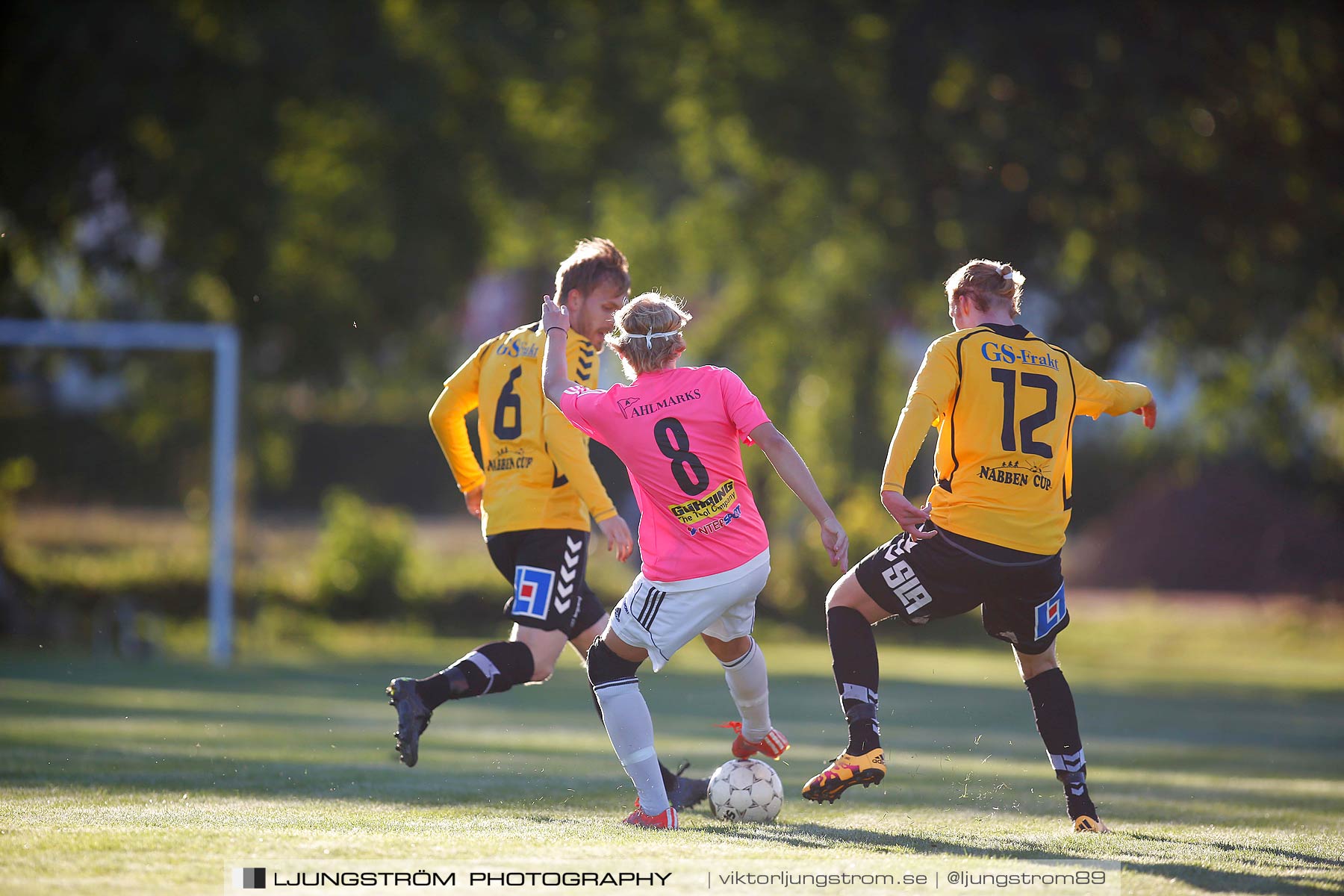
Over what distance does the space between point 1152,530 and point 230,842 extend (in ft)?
85.2

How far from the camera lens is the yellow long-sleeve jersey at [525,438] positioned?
5.99 meters

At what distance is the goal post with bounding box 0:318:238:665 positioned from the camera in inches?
615

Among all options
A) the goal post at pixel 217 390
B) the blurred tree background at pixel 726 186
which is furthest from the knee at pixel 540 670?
the blurred tree background at pixel 726 186

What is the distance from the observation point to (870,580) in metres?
5.65

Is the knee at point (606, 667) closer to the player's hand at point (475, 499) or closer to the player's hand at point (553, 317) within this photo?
the player's hand at point (553, 317)

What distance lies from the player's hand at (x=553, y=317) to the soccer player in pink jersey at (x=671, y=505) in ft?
1.47

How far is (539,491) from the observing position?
6.16 m

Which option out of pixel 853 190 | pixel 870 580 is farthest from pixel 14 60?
pixel 870 580

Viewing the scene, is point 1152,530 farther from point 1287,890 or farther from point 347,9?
point 1287,890

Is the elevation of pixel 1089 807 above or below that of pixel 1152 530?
below

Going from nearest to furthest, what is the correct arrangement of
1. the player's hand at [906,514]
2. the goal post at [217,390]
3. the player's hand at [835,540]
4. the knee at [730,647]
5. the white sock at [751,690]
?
the player's hand at [835,540]
the player's hand at [906,514]
the knee at [730,647]
the white sock at [751,690]
the goal post at [217,390]

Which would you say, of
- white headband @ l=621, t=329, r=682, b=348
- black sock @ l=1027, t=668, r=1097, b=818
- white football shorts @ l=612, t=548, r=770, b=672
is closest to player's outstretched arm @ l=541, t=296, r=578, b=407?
white headband @ l=621, t=329, r=682, b=348

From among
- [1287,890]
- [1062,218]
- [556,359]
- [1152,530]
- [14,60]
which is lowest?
[1287,890]

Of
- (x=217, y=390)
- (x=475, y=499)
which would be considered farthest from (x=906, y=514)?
(x=217, y=390)
